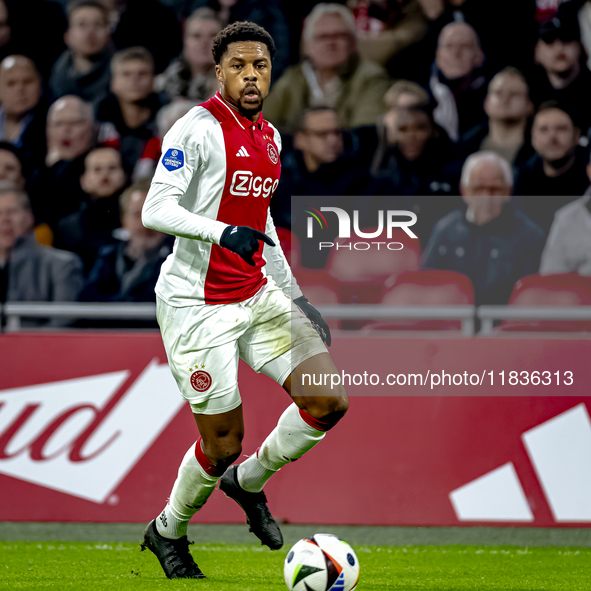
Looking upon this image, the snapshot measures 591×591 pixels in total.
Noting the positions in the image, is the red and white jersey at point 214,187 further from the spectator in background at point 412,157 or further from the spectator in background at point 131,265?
the spectator in background at point 412,157

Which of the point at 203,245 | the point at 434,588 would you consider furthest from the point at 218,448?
the point at 434,588

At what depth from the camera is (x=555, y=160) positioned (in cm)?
618

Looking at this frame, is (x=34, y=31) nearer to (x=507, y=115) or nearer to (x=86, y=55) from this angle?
(x=86, y=55)

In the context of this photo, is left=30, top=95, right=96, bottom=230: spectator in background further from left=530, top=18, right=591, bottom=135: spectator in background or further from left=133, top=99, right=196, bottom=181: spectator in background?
left=530, top=18, right=591, bottom=135: spectator in background

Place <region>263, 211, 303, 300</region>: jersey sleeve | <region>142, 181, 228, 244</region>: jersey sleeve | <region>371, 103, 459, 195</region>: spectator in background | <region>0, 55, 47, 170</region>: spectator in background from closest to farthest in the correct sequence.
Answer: <region>142, 181, 228, 244</region>: jersey sleeve < <region>263, 211, 303, 300</region>: jersey sleeve < <region>371, 103, 459, 195</region>: spectator in background < <region>0, 55, 47, 170</region>: spectator in background

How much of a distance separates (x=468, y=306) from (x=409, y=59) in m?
2.91

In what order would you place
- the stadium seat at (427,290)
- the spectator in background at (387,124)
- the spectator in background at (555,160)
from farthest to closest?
1. the spectator in background at (387,124)
2. the spectator in background at (555,160)
3. the stadium seat at (427,290)

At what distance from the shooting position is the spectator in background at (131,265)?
6074mm

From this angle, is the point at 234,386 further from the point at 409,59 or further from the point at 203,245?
the point at 409,59

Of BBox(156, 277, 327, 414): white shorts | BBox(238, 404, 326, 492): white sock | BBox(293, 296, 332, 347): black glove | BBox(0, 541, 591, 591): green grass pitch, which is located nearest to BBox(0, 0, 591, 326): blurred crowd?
BBox(0, 541, 591, 591): green grass pitch

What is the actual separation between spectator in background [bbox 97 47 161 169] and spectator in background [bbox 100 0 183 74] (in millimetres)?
233

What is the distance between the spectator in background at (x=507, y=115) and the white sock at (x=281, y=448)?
3635mm

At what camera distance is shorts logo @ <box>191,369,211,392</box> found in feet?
11.2

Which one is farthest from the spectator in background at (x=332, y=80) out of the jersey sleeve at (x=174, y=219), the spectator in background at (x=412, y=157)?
the jersey sleeve at (x=174, y=219)
